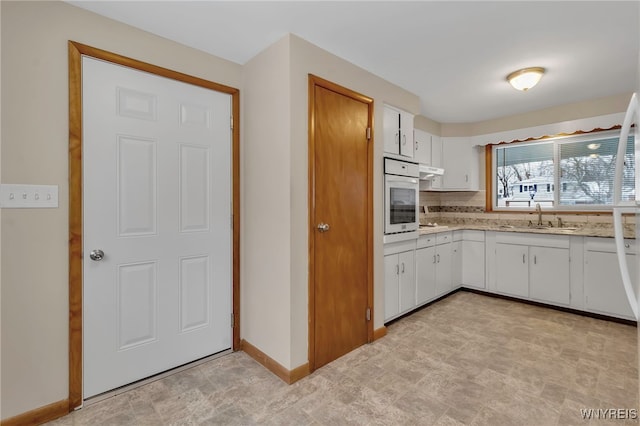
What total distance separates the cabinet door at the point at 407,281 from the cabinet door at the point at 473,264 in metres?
1.29

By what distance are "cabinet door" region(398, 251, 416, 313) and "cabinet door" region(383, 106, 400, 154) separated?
3.40ft

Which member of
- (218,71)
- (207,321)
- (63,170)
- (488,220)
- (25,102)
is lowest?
(207,321)

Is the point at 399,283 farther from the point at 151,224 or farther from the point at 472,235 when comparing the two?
the point at 151,224

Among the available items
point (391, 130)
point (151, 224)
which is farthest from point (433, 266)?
point (151, 224)

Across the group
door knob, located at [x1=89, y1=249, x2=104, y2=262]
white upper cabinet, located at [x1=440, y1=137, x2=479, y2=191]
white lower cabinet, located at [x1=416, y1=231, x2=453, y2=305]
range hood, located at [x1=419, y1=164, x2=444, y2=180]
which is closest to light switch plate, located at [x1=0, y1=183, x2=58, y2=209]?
door knob, located at [x1=89, y1=249, x2=104, y2=262]

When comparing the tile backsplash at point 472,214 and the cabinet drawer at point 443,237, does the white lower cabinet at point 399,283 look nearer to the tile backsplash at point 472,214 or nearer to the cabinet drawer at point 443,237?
the cabinet drawer at point 443,237

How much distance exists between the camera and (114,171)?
1.89 meters

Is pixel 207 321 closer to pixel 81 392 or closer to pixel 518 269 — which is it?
pixel 81 392

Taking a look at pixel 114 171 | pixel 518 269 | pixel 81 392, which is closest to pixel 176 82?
pixel 114 171

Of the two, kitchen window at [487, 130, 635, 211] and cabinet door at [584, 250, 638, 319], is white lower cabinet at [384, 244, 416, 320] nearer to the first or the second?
cabinet door at [584, 250, 638, 319]

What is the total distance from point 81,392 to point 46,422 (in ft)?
0.59

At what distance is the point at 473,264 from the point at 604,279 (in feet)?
4.12

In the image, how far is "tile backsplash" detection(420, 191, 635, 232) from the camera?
368 cm

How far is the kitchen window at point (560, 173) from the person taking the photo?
11.5 ft
